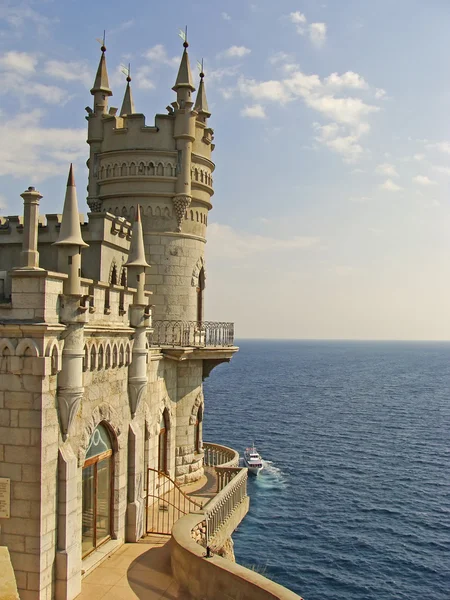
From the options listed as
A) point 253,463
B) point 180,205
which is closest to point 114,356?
point 180,205

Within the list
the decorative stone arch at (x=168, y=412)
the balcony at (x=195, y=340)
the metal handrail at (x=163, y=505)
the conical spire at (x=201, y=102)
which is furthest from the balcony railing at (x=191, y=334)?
the conical spire at (x=201, y=102)

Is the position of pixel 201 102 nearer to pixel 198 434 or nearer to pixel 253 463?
pixel 198 434

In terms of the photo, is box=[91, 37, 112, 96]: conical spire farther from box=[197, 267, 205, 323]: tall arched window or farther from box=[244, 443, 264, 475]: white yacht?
box=[244, 443, 264, 475]: white yacht

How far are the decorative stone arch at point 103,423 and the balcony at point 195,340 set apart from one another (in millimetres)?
5994

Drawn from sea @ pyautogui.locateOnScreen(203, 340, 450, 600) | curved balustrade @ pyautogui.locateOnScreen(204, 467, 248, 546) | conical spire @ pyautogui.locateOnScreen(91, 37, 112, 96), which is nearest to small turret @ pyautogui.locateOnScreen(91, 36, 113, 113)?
conical spire @ pyautogui.locateOnScreen(91, 37, 112, 96)

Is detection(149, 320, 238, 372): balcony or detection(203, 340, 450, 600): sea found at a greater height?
detection(149, 320, 238, 372): balcony

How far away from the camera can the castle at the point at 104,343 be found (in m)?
12.7

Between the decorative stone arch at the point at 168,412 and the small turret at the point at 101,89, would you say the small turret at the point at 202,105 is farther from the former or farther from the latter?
the decorative stone arch at the point at 168,412

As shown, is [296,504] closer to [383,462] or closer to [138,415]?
[383,462]

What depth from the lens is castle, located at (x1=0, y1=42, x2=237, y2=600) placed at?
12.7 m

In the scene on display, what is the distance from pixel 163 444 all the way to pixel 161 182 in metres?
10.4

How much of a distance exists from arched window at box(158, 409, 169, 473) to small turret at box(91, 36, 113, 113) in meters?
12.7

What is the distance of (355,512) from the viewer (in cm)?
4044

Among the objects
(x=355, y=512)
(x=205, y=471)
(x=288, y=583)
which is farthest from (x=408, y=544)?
(x=205, y=471)
